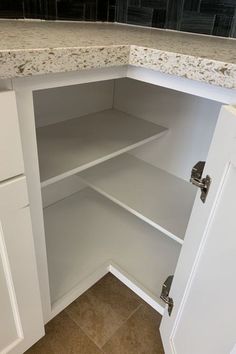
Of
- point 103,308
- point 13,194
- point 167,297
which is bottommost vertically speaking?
point 103,308

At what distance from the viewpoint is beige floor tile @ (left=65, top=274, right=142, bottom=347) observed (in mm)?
997

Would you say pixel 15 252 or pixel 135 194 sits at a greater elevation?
pixel 15 252

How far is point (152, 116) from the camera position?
127cm

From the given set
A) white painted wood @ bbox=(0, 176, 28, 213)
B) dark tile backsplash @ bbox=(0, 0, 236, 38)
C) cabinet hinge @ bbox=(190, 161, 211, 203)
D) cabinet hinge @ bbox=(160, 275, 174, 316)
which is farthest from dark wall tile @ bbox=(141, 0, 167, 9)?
cabinet hinge @ bbox=(160, 275, 174, 316)

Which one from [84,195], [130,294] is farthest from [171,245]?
[84,195]

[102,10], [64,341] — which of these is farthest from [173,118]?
[64,341]

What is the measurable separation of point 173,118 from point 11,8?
29.6 inches

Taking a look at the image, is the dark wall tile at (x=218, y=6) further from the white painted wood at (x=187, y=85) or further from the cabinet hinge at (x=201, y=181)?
the cabinet hinge at (x=201, y=181)

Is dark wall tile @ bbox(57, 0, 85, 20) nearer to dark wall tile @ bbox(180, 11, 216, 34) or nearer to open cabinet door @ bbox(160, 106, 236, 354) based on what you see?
dark wall tile @ bbox(180, 11, 216, 34)

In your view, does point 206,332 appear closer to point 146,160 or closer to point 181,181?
point 181,181

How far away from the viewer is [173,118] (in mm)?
1202

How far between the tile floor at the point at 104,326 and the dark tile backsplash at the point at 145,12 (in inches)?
43.5

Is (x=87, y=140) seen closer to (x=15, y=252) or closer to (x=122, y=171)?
(x=122, y=171)

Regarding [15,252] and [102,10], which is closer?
[15,252]
